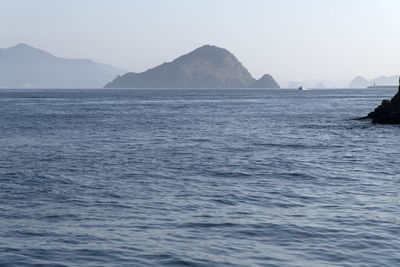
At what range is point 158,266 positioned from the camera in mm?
12703

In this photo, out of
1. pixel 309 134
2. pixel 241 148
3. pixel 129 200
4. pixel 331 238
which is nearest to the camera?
pixel 331 238

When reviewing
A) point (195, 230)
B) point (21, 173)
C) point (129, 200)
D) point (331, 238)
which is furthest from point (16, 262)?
point (21, 173)

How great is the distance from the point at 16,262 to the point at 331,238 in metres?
8.88

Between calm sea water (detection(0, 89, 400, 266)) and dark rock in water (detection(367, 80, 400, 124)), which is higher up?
dark rock in water (detection(367, 80, 400, 124))

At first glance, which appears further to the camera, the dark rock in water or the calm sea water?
the dark rock in water

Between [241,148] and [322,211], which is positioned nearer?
[322,211]

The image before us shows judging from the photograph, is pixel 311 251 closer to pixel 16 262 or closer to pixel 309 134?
pixel 16 262

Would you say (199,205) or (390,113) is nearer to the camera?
(199,205)

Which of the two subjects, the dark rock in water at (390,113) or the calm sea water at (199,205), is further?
the dark rock in water at (390,113)

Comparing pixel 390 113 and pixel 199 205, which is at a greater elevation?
pixel 390 113

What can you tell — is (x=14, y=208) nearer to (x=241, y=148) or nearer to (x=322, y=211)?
(x=322, y=211)

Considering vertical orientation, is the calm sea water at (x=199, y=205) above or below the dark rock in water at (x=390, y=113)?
below

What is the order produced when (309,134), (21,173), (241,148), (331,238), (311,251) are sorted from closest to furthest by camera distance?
(311,251) < (331,238) < (21,173) < (241,148) < (309,134)

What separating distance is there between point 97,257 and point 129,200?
6724 mm
